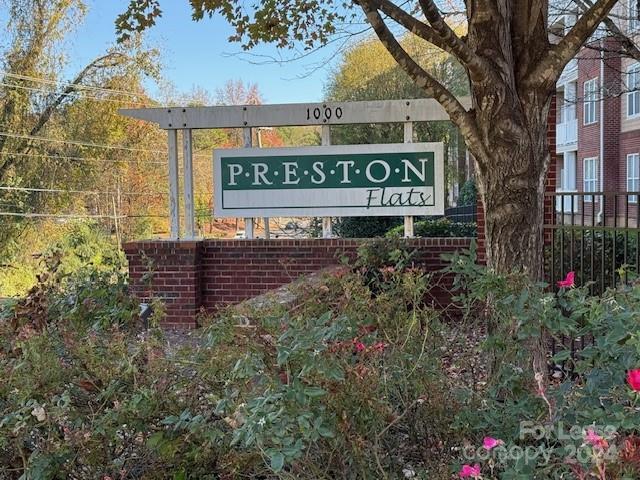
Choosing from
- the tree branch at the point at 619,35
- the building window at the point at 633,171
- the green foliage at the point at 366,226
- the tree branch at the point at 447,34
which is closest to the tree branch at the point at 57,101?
the green foliage at the point at 366,226

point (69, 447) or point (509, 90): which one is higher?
point (509, 90)

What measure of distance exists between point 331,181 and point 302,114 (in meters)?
0.84

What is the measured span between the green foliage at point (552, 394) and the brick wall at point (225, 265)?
185 inches

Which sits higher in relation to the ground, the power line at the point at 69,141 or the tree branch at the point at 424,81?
the power line at the point at 69,141

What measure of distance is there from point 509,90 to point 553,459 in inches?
95.5

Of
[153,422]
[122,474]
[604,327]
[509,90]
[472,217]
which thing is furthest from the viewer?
[472,217]

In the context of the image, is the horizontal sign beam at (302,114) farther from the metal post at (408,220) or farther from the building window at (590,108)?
the building window at (590,108)

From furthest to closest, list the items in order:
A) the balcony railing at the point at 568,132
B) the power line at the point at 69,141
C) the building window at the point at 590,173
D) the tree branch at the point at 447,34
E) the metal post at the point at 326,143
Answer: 1. the balcony railing at the point at 568,132
2. the building window at the point at 590,173
3. the power line at the point at 69,141
4. the metal post at the point at 326,143
5. the tree branch at the point at 447,34

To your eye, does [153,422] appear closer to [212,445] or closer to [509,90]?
[212,445]

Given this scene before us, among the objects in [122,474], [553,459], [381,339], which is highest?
[381,339]

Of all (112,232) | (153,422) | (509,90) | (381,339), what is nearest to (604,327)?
(381,339)

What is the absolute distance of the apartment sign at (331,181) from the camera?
7.50 metres

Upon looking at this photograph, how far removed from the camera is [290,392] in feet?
5.81

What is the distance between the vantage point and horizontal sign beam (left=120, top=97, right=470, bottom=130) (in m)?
7.57
